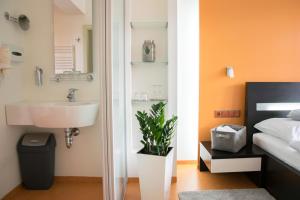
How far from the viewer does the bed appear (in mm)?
1679

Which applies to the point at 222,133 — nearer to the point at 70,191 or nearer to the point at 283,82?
the point at 283,82

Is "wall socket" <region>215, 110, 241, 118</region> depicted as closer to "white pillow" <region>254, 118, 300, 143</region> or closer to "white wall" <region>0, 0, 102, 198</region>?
"white pillow" <region>254, 118, 300, 143</region>

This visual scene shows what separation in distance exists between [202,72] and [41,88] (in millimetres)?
1841

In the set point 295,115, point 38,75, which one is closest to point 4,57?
point 38,75

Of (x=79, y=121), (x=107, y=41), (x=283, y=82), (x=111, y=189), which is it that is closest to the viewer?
(x=107, y=41)

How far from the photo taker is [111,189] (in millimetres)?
1505

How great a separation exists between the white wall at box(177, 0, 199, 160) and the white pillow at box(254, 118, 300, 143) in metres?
0.79

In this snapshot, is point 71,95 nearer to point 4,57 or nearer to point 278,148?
point 4,57

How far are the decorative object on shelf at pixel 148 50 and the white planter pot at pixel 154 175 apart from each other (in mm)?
1048

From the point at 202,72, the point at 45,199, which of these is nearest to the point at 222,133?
the point at 202,72

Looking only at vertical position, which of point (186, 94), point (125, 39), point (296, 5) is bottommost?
point (186, 94)

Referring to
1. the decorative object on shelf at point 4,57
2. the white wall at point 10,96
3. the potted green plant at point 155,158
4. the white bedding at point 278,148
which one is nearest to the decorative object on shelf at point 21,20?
the white wall at point 10,96

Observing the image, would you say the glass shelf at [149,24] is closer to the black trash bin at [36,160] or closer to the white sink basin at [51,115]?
the white sink basin at [51,115]

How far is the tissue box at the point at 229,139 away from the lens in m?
2.09
